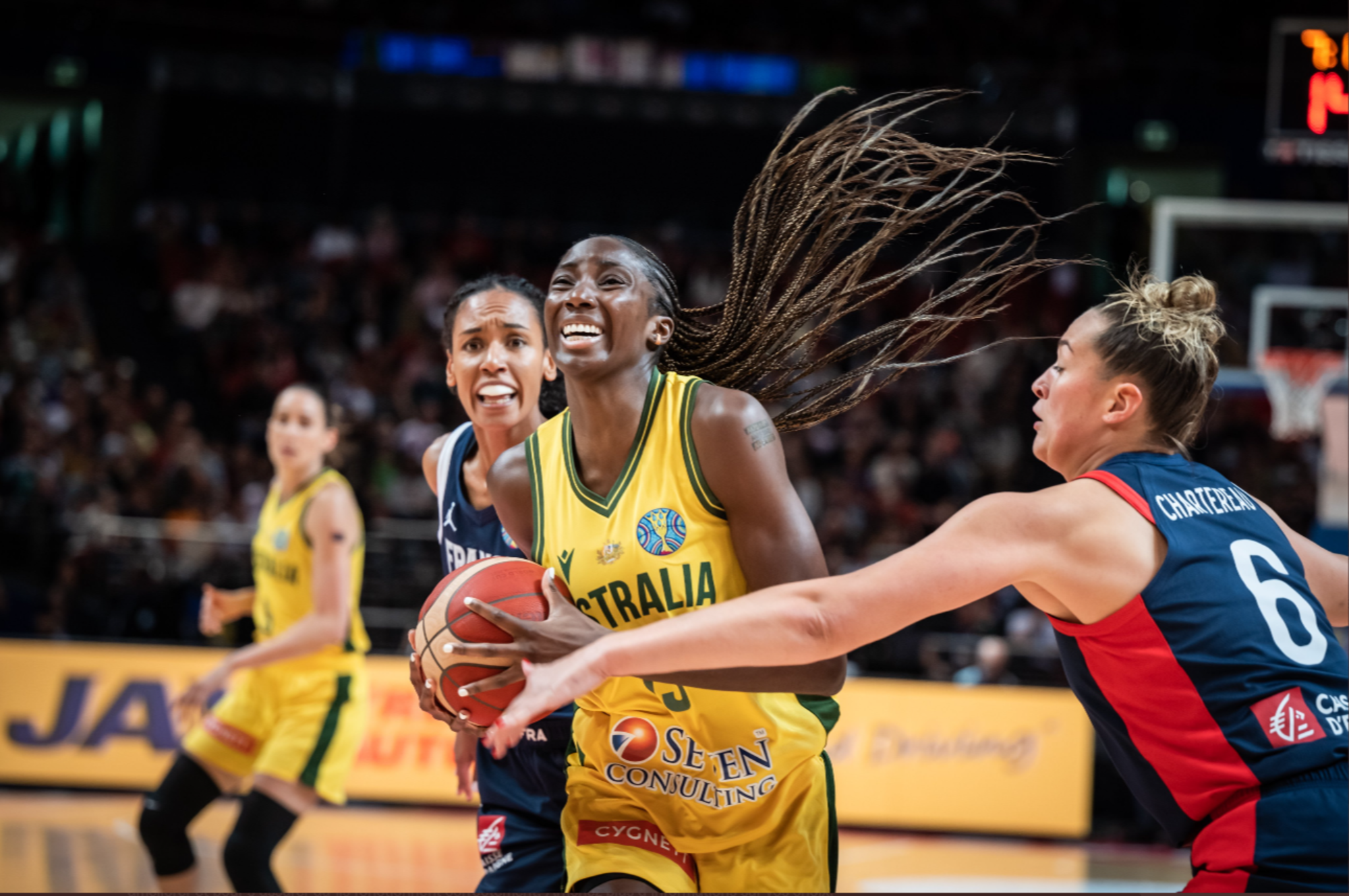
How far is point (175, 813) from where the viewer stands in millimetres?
4684

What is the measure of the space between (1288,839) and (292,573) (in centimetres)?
418

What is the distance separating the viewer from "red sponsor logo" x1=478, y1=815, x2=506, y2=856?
336 centimetres

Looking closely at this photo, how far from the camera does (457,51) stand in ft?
50.2

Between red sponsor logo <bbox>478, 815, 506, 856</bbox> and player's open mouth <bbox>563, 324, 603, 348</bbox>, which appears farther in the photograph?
red sponsor logo <bbox>478, 815, 506, 856</bbox>

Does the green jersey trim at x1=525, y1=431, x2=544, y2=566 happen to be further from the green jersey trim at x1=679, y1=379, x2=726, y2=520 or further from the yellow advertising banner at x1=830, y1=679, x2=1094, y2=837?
the yellow advertising banner at x1=830, y1=679, x2=1094, y2=837

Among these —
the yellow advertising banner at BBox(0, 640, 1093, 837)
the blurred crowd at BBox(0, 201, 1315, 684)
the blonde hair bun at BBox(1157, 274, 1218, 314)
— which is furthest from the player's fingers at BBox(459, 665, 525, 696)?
the yellow advertising banner at BBox(0, 640, 1093, 837)

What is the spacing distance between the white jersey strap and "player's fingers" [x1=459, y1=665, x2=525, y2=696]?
1445mm

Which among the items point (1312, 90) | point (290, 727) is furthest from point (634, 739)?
point (1312, 90)

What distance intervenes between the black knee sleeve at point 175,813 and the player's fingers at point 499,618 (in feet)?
9.95

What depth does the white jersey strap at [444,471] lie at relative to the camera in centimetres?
378

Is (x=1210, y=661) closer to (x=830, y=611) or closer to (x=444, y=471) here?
(x=830, y=611)

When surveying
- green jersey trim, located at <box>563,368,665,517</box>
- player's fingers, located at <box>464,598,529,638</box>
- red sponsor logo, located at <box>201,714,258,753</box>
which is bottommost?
red sponsor logo, located at <box>201,714,258,753</box>

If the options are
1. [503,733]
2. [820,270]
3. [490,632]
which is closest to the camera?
[503,733]

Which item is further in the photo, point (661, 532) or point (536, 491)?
point (536, 491)
